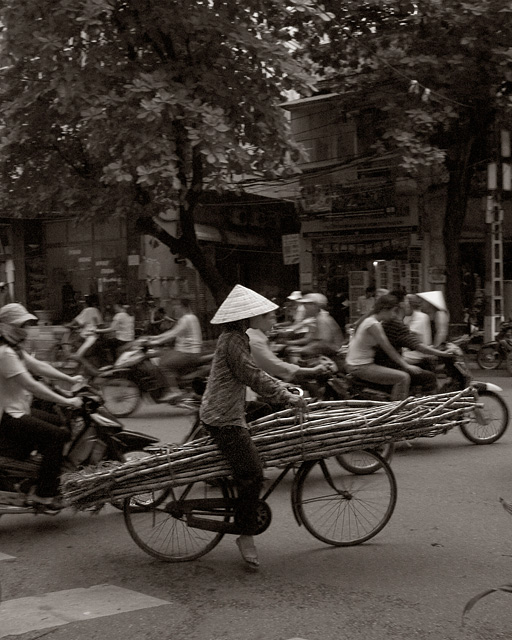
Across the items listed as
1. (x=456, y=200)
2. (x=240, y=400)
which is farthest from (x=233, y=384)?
(x=456, y=200)

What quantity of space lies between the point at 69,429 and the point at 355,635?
105 inches

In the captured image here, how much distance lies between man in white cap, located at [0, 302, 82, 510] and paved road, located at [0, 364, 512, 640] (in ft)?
1.39

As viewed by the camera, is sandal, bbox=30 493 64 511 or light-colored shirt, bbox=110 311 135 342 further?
light-colored shirt, bbox=110 311 135 342

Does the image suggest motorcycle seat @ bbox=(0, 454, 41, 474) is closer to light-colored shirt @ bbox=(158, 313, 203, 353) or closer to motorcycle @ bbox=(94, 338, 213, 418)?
motorcycle @ bbox=(94, 338, 213, 418)

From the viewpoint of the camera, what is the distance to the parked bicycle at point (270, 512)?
15.7ft

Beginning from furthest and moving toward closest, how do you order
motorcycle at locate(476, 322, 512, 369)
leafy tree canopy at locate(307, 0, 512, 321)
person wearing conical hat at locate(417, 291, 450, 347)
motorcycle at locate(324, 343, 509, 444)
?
1. motorcycle at locate(476, 322, 512, 369)
2. leafy tree canopy at locate(307, 0, 512, 321)
3. person wearing conical hat at locate(417, 291, 450, 347)
4. motorcycle at locate(324, 343, 509, 444)

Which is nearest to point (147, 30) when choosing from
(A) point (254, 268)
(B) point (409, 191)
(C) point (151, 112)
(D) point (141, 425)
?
(C) point (151, 112)

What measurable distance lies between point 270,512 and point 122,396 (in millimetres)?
6358

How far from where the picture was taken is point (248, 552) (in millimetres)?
4688

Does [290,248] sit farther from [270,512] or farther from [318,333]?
[270,512]

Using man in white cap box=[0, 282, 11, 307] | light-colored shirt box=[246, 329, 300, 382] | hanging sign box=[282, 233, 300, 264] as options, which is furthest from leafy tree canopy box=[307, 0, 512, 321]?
man in white cap box=[0, 282, 11, 307]

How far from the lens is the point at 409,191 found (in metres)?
19.2

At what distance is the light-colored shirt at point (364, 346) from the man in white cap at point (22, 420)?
331 centimetres

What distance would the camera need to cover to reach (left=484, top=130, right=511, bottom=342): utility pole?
52.0 ft
